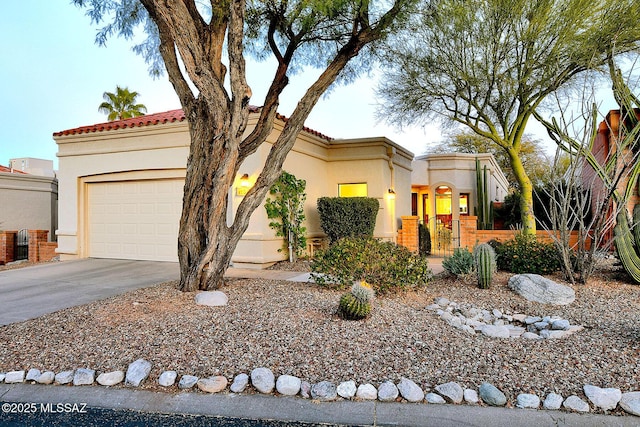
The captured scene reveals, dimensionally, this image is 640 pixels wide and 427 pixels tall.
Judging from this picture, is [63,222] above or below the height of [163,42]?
below

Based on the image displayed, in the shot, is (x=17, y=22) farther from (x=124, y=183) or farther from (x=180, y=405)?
(x=180, y=405)

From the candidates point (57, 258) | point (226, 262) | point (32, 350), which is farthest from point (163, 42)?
point (57, 258)

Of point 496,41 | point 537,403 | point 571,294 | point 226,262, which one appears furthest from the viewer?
point 496,41

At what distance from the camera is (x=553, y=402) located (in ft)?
9.38

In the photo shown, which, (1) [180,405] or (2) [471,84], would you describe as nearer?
(1) [180,405]

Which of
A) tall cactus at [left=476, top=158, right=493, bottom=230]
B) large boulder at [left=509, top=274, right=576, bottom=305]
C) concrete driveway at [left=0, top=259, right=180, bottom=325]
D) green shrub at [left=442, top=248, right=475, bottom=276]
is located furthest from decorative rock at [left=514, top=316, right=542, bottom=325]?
tall cactus at [left=476, top=158, right=493, bottom=230]

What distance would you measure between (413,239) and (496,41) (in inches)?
215

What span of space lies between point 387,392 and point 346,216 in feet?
24.2

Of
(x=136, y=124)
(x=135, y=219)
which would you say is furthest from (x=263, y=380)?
(x=136, y=124)

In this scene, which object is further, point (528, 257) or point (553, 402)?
point (528, 257)

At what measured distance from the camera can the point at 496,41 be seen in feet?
31.2

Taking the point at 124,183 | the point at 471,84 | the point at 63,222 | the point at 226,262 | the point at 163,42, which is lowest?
the point at 226,262

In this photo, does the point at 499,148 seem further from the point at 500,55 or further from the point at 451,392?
the point at 451,392

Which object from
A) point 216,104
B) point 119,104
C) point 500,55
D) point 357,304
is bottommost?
point 357,304
